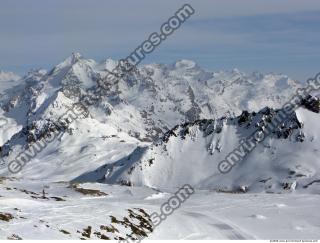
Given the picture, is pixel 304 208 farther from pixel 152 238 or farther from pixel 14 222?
pixel 14 222

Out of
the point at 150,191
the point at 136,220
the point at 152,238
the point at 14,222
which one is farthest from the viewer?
the point at 150,191

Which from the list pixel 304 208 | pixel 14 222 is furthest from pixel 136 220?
pixel 304 208

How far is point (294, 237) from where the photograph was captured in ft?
218

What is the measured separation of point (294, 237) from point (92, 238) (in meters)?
27.8

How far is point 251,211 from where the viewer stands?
318 ft

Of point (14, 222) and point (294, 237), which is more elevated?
point (14, 222)

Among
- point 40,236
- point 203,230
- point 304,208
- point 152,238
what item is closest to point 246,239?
point 203,230

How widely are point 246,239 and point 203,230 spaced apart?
616 cm

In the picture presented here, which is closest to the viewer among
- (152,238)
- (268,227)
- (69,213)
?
(152,238)

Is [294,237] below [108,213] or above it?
below

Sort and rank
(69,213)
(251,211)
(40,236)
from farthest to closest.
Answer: (251,211), (69,213), (40,236)

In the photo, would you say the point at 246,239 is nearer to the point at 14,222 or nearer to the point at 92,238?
the point at 92,238

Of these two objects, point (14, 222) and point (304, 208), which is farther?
point (304, 208)

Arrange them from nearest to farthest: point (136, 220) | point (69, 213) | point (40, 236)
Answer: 1. point (40, 236)
2. point (69, 213)
3. point (136, 220)
